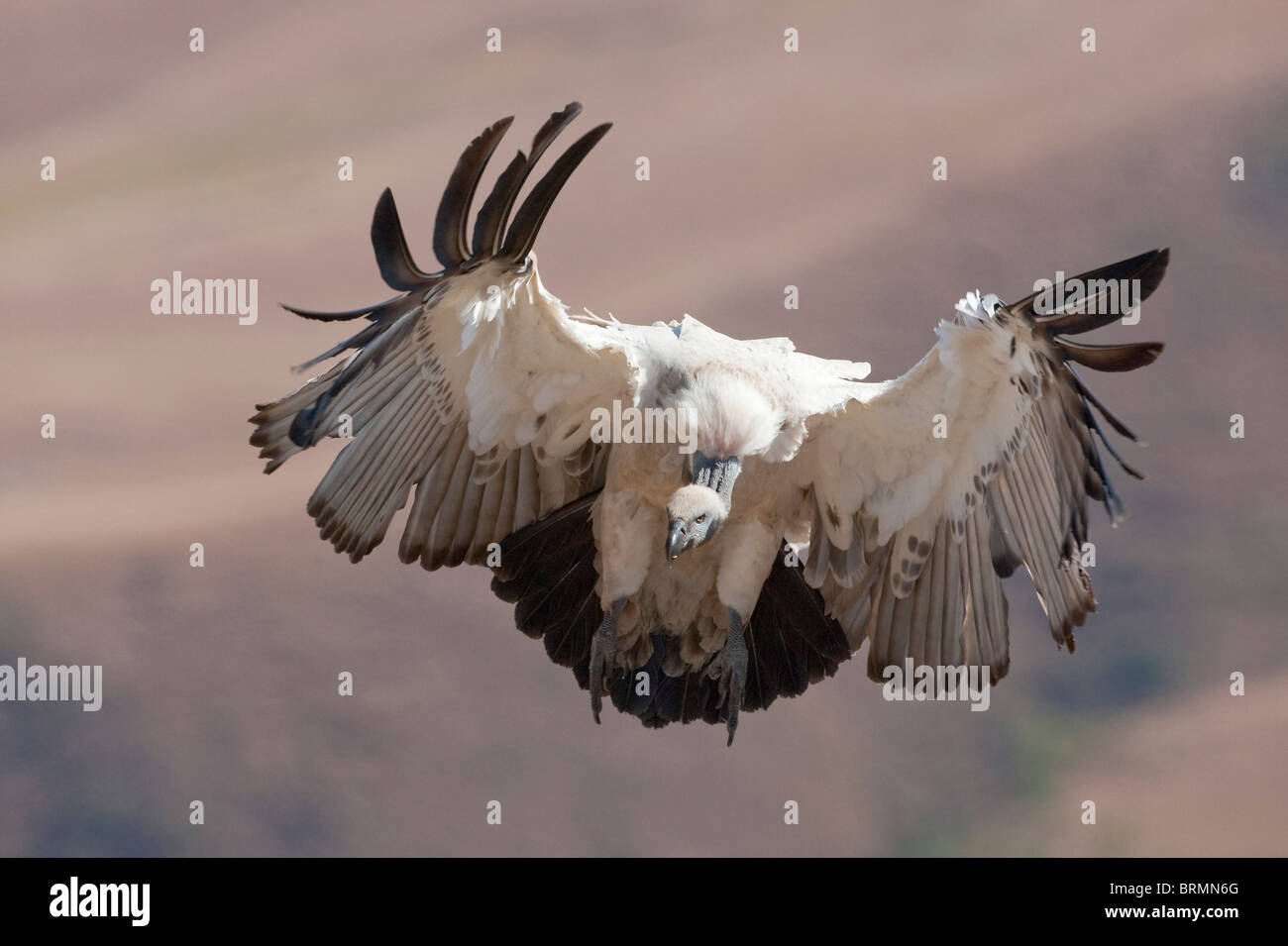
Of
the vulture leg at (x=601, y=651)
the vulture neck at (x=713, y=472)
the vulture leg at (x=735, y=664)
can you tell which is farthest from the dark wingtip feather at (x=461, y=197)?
the vulture leg at (x=735, y=664)

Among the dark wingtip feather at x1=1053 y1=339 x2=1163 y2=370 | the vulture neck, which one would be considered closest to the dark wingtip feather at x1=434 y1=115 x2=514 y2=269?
the vulture neck

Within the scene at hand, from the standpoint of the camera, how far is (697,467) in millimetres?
10820

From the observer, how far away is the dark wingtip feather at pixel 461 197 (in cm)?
1009

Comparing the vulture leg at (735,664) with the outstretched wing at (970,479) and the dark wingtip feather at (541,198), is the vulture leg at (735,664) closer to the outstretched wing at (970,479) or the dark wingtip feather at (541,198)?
the outstretched wing at (970,479)

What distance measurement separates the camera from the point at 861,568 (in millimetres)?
11516

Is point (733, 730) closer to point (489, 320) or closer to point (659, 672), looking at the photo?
point (659, 672)

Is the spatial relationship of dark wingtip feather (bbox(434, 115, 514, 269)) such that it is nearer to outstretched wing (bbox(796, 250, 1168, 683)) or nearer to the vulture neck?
the vulture neck

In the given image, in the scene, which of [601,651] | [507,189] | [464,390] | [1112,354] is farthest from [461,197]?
[1112,354]

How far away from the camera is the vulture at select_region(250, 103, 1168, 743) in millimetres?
10523

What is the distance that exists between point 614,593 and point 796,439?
4.13 feet

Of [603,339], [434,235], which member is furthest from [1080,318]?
[434,235]

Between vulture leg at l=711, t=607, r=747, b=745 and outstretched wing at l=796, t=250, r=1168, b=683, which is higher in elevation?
outstretched wing at l=796, t=250, r=1168, b=683

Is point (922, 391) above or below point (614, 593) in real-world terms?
above

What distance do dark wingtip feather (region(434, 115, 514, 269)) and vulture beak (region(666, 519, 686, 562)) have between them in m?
1.69
